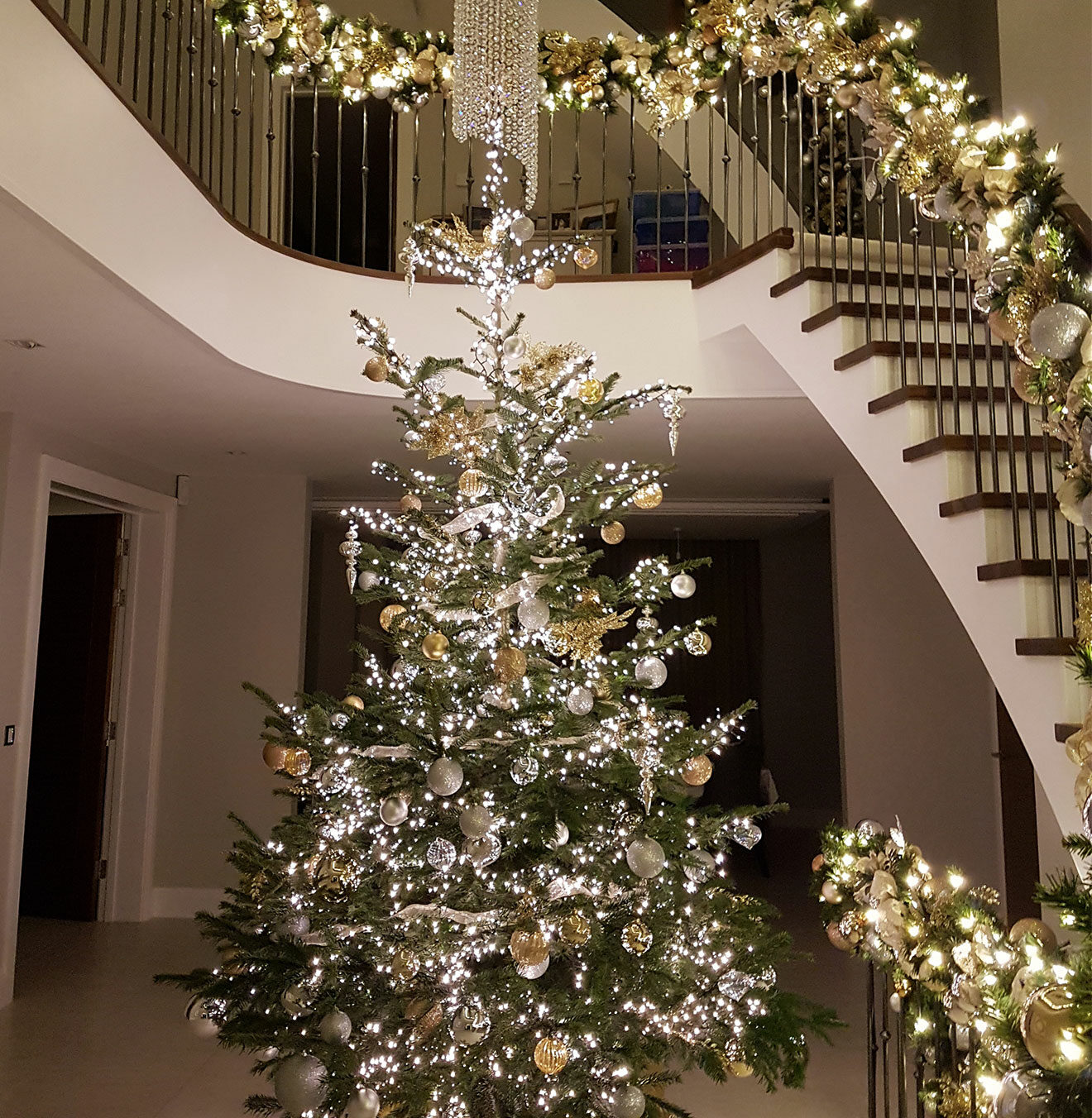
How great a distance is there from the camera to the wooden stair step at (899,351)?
136 inches

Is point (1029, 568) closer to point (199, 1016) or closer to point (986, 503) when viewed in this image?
point (986, 503)

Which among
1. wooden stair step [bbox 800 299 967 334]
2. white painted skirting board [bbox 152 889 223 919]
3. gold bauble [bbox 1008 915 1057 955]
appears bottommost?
white painted skirting board [bbox 152 889 223 919]

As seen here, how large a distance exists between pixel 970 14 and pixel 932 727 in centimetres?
427

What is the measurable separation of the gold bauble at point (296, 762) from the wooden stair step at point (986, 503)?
1977 millimetres

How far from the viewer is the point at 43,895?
234 inches

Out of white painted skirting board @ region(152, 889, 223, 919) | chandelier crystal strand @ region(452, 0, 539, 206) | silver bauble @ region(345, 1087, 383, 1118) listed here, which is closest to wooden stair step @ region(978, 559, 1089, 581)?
chandelier crystal strand @ region(452, 0, 539, 206)

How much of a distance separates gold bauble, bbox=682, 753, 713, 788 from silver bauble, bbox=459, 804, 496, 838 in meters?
0.56

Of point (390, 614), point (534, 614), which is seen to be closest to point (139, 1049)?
point (390, 614)

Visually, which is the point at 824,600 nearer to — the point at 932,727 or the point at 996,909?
the point at 932,727

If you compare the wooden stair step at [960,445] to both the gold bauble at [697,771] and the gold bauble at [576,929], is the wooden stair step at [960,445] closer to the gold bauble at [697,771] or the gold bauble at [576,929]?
the gold bauble at [697,771]

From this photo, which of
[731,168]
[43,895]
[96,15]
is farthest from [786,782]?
[96,15]

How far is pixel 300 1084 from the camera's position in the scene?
7.48 feet

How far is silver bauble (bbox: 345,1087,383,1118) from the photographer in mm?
2333

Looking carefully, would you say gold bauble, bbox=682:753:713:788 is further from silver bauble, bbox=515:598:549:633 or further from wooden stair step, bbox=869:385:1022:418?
wooden stair step, bbox=869:385:1022:418
